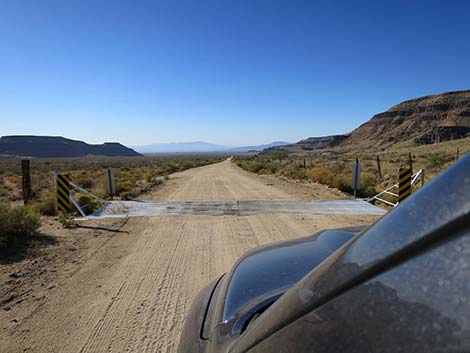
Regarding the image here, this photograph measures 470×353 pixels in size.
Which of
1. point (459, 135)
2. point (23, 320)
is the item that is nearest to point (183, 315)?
point (23, 320)

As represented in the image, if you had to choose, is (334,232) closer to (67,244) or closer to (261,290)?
(261,290)

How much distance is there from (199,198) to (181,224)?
4.70 metres

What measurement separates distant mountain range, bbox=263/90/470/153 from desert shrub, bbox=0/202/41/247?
346ft

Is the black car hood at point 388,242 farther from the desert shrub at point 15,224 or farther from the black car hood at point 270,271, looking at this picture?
the desert shrub at point 15,224

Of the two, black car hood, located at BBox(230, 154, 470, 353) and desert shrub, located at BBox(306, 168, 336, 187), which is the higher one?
black car hood, located at BBox(230, 154, 470, 353)

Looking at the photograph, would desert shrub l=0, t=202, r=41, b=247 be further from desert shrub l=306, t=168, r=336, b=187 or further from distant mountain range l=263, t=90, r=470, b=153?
distant mountain range l=263, t=90, r=470, b=153

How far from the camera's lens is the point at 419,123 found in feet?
366

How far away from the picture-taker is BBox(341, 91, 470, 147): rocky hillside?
96438 millimetres

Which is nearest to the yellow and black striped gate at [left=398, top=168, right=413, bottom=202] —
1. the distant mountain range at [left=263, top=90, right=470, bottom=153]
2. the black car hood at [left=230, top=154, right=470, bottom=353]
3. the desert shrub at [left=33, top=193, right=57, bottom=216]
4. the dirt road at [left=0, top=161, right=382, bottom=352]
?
the dirt road at [left=0, top=161, right=382, bottom=352]

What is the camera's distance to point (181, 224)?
8.37 m

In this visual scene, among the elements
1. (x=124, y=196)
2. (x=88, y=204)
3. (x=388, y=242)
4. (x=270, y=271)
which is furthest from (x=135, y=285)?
(x=124, y=196)

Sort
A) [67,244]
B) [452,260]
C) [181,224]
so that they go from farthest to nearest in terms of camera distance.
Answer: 1. [181,224]
2. [67,244]
3. [452,260]

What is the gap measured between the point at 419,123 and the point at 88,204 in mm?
124498

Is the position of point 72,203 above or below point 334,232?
below
